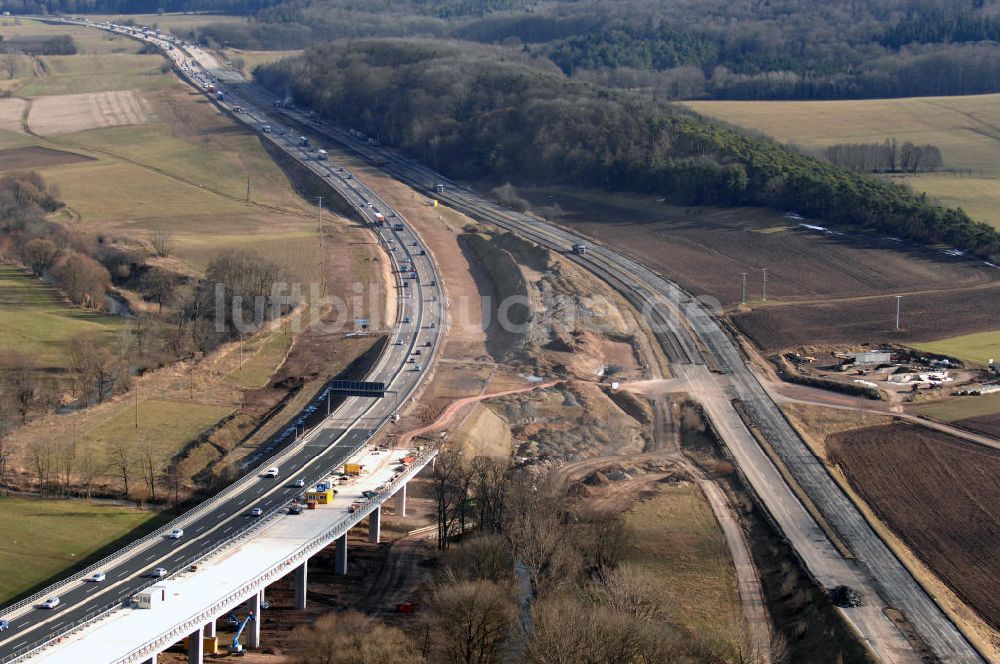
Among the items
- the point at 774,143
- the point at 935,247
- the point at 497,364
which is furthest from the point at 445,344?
the point at 774,143

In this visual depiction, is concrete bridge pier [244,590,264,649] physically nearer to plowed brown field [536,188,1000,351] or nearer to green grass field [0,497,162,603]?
green grass field [0,497,162,603]

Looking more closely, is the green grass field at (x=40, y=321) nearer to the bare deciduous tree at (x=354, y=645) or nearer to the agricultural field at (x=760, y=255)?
the bare deciduous tree at (x=354, y=645)

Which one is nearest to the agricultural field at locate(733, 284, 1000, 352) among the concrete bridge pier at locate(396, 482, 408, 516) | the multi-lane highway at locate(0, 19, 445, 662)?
the multi-lane highway at locate(0, 19, 445, 662)

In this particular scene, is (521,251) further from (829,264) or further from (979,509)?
(979,509)

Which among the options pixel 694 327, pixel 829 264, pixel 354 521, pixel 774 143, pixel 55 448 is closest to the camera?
pixel 354 521

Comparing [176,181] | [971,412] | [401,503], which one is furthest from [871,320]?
[176,181]
